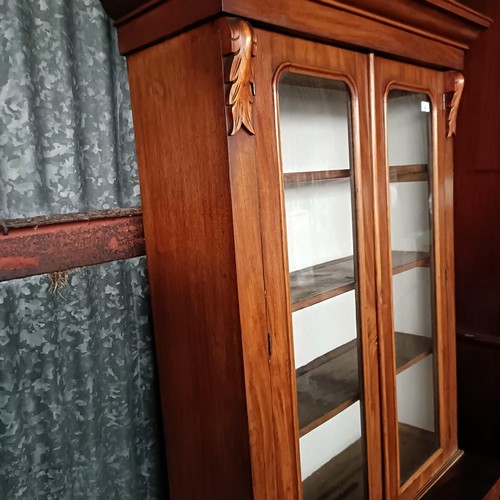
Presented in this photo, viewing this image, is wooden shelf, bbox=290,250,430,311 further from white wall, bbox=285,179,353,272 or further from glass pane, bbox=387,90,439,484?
glass pane, bbox=387,90,439,484

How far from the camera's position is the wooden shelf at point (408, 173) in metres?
1.13

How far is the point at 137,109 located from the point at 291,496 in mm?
775

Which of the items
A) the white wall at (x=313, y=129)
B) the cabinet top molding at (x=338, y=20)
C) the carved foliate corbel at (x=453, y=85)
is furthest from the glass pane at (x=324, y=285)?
the carved foliate corbel at (x=453, y=85)

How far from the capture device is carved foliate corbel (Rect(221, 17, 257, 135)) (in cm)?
71

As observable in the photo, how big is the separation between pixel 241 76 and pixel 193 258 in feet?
1.03

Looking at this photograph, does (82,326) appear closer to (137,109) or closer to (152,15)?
(137,109)

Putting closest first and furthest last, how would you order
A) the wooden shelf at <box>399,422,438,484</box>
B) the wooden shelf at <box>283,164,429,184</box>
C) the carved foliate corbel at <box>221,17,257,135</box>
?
1. the carved foliate corbel at <box>221,17,257,135</box>
2. the wooden shelf at <box>283,164,429,184</box>
3. the wooden shelf at <box>399,422,438,484</box>

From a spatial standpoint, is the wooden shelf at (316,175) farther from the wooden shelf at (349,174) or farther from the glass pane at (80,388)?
the glass pane at (80,388)

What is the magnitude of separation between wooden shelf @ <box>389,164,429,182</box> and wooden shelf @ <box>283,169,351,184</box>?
0.17 meters

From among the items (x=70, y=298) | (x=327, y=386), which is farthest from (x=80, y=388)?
(x=327, y=386)

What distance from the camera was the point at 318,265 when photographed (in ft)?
3.31

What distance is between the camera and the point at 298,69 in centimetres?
84

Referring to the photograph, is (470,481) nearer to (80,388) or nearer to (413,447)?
(413,447)

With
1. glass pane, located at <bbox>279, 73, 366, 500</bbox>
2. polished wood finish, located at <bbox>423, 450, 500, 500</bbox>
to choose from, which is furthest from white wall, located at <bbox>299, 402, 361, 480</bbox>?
polished wood finish, located at <bbox>423, 450, 500, 500</bbox>
